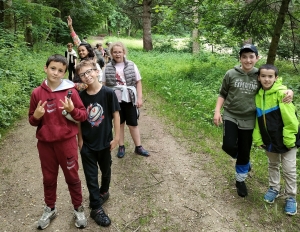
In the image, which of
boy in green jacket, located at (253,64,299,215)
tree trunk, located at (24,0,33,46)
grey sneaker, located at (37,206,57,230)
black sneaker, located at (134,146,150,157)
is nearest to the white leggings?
boy in green jacket, located at (253,64,299,215)

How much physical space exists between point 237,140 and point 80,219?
2271mm

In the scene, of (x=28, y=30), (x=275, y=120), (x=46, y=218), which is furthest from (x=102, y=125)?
(x=28, y=30)

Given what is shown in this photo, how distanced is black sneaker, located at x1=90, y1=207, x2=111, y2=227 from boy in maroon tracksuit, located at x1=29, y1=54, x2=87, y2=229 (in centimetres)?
49

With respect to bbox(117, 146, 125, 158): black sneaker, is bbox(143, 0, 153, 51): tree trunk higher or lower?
higher

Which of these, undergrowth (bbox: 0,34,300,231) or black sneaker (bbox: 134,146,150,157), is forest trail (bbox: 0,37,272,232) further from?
undergrowth (bbox: 0,34,300,231)

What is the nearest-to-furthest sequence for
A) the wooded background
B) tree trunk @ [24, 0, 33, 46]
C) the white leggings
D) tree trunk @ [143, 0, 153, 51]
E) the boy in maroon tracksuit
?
the boy in maroon tracksuit → the white leggings → the wooded background → tree trunk @ [24, 0, 33, 46] → tree trunk @ [143, 0, 153, 51]

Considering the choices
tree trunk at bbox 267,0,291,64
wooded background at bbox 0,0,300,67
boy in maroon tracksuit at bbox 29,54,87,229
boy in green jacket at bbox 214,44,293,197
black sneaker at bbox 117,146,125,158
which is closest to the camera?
boy in maroon tracksuit at bbox 29,54,87,229

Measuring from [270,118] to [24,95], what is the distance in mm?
7091

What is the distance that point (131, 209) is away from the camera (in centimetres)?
369

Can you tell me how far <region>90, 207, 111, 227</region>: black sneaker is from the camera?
3.33 metres

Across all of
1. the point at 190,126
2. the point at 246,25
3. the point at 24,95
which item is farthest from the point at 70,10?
the point at 190,126

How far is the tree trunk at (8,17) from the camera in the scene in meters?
11.6

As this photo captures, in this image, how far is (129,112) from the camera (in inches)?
191

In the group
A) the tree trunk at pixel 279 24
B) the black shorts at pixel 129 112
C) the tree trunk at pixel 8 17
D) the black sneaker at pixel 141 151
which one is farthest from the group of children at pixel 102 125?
the tree trunk at pixel 8 17
